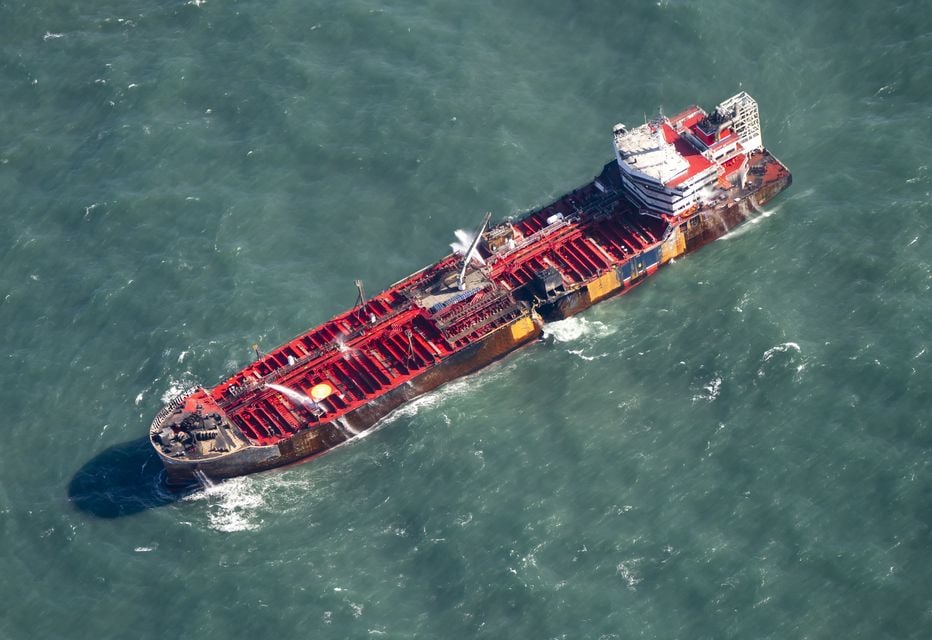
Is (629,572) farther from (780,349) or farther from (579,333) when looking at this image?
(579,333)

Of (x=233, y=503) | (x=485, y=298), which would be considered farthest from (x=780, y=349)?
(x=233, y=503)

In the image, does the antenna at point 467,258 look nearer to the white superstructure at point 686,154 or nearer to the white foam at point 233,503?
the white superstructure at point 686,154

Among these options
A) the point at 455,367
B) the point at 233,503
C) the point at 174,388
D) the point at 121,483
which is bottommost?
the point at 233,503

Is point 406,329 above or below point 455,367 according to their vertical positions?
above

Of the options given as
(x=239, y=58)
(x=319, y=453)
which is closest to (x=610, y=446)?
(x=319, y=453)

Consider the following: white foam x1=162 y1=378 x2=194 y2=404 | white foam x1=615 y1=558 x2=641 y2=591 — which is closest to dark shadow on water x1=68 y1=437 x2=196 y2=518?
white foam x1=162 y1=378 x2=194 y2=404

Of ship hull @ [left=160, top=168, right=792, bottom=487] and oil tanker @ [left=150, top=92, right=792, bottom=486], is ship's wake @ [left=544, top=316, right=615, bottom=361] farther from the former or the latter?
oil tanker @ [left=150, top=92, right=792, bottom=486]

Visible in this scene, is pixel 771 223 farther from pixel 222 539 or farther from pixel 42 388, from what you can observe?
pixel 42 388

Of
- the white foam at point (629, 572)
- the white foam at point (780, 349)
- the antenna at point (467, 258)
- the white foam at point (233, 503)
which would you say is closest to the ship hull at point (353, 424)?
the white foam at point (233, 503)
